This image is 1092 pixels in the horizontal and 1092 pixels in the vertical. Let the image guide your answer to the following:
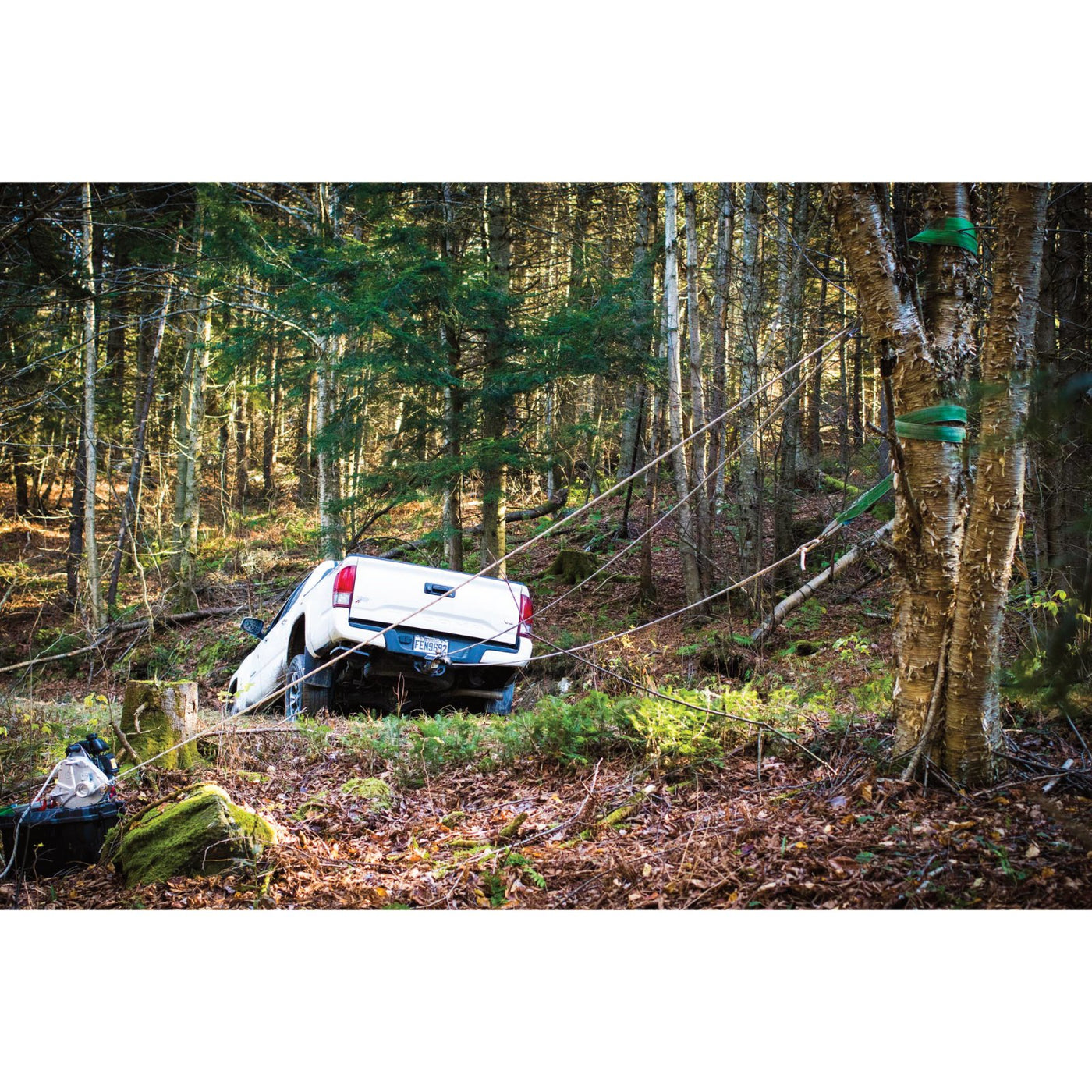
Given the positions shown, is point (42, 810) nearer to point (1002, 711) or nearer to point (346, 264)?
point (1002, 711)

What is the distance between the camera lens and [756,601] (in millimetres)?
9141

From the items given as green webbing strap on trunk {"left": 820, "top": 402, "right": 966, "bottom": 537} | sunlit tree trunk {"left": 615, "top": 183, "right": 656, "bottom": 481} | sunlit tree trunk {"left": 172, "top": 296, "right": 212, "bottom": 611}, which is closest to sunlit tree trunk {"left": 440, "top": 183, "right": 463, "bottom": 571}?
sunlit tree trunk {"left": 615, "top": 183, "right": 656, "bottom": 481}

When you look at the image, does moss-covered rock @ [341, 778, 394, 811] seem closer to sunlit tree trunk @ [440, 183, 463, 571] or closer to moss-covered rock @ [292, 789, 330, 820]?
moss-covered rock @ [292, 789, 330, 820]

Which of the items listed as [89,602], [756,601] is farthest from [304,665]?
[89,602]

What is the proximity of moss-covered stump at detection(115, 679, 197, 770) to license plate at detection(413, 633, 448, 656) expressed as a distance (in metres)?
1.74

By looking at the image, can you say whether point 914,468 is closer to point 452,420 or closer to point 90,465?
point 452,420

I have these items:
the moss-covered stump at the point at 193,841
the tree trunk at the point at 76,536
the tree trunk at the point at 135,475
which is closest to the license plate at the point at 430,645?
the moss-covered stump at the point at 193,841

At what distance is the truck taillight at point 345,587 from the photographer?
6258 millimetres

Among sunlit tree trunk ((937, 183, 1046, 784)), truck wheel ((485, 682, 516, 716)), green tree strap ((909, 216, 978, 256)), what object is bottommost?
truck wheel ((485, 682, 516, 716))

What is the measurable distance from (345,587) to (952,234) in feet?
15.1

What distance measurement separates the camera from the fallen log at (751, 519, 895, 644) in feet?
28.3

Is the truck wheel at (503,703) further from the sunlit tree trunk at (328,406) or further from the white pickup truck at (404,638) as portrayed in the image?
the sunlit tree trunk at (328,406)

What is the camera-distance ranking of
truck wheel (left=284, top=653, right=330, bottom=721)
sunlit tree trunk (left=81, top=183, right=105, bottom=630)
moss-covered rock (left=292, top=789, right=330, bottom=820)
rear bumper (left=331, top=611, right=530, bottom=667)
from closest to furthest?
Answer: moss-covered rock (left=292, top=789, right=330, bottom=820) → rear bumper (left=331, top=611, right=530, bottom=667) → truck wheel (left=284, top=653, right=330, bottom=721) → sunlit tree trunk (left=81, top=183, right=105, bottom=630)

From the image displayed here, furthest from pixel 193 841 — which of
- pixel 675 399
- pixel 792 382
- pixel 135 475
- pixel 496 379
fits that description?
pixel 135 475
